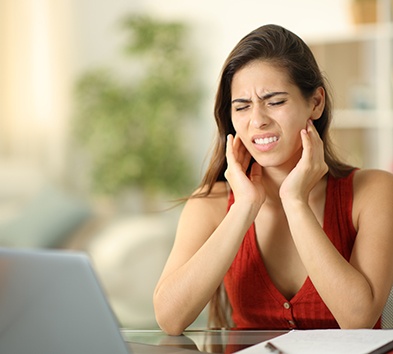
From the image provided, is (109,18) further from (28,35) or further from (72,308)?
(72,308)

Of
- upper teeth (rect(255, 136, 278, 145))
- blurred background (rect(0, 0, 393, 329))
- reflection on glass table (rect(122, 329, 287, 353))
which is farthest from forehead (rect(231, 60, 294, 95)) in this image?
blurred background (rect(0, 0, 393, 329))

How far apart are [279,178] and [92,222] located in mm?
3055

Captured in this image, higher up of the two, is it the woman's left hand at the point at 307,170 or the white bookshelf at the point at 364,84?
the woman's left hand at the point at 307,170

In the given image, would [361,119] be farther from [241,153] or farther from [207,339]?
[207,339]

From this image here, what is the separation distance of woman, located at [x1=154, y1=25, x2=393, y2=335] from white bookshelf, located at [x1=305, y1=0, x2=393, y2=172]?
112 inches

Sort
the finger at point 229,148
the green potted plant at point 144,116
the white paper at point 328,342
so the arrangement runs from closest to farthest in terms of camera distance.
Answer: the white paper at point 328,342 → the finger at point 229,148 → the green potted plant at point 144,116

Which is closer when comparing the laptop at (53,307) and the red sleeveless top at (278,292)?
the laptop at (53,307)

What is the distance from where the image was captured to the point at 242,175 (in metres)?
1.62

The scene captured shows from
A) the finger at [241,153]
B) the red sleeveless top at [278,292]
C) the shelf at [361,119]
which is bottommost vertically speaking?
the shelf at [361,119]

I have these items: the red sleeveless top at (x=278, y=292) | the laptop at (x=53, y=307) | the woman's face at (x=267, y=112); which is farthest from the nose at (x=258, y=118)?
the laptop at (x=53, y=307)

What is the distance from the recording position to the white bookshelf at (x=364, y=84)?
4.46m

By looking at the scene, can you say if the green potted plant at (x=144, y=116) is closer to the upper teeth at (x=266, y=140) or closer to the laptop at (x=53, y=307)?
the upper teeth at (x=266, y=140)

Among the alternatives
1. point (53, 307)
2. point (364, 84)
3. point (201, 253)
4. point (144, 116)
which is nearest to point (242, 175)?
point (201, 253)

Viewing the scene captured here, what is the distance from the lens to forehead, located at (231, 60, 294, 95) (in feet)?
5.15
